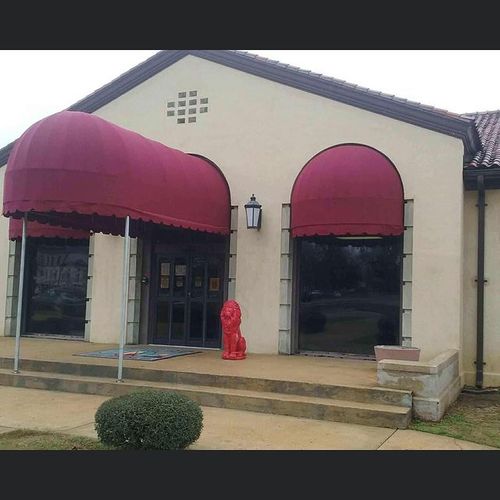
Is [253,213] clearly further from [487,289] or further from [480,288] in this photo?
[487,289]

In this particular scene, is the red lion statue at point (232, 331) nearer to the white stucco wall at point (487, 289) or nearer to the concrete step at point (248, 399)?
the concrete step at point (248, 399)

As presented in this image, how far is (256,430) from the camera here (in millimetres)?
7535

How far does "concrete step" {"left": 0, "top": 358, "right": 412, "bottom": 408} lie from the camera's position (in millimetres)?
8305

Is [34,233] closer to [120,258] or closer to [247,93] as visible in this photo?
[120,258]

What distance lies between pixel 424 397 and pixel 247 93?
7.63 m

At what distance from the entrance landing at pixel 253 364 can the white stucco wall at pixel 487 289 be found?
201 cm

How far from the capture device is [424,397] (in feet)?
26.8

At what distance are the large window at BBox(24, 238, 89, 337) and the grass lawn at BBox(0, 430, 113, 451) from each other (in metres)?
7.32

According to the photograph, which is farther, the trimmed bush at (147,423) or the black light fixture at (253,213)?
the black light fixture at (253,213)

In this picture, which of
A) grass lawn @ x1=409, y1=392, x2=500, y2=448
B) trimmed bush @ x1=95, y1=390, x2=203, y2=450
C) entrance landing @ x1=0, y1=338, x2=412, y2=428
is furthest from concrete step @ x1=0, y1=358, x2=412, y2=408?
trimmed bush @ x1=95, y1=390, x2=203, y2=450

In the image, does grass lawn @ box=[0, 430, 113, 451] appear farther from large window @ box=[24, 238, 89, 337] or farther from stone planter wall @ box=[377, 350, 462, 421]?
large window @ box=[24, 238, 89, 337]

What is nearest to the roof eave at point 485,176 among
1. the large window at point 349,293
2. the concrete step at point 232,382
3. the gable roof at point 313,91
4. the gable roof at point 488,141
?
the gable roof at point 488,141

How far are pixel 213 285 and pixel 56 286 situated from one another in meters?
4.29

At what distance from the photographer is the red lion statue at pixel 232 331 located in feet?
36.3
